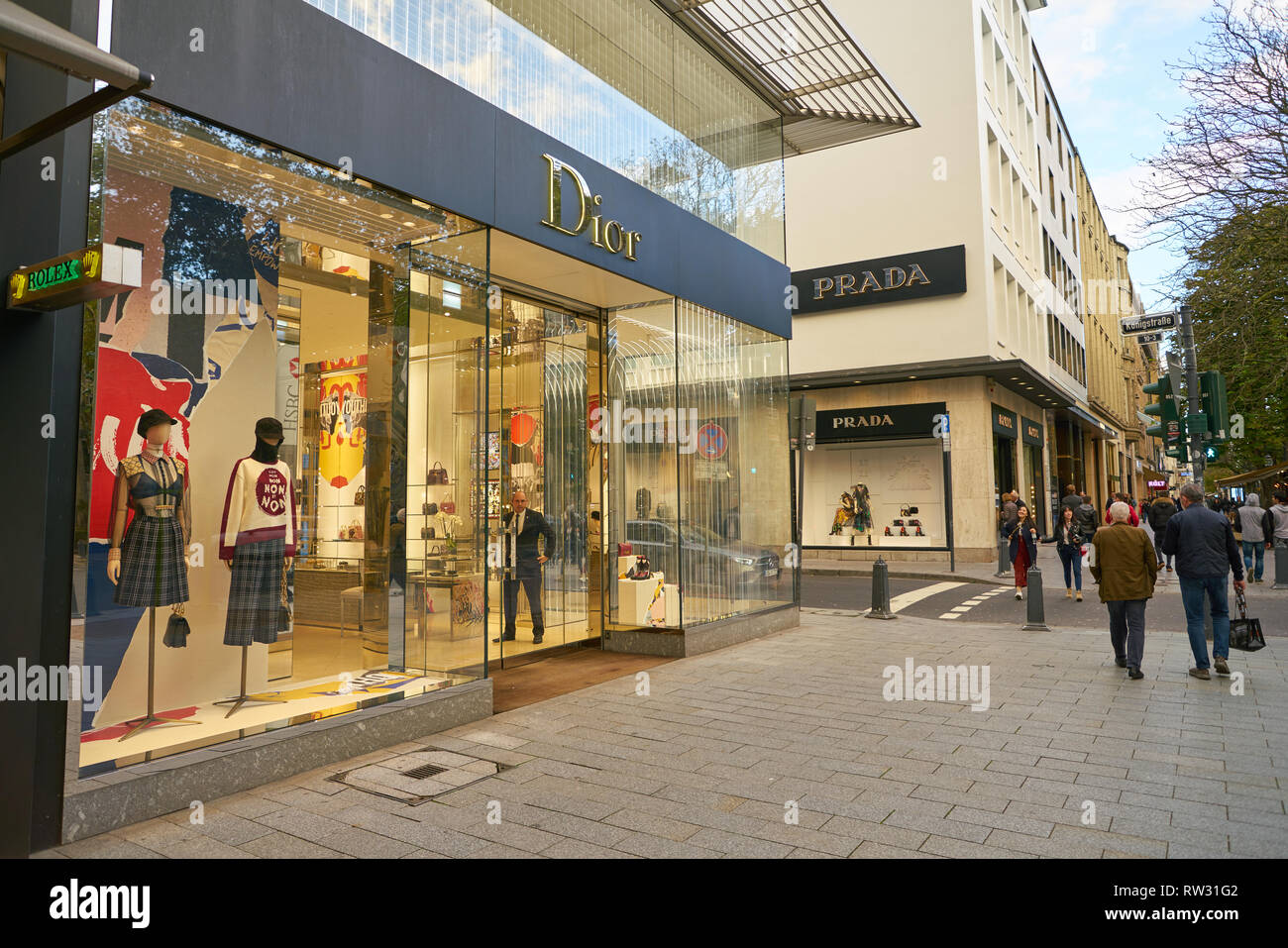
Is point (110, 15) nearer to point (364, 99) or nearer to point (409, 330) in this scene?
point (364, 99)

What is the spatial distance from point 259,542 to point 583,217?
13.6 feet

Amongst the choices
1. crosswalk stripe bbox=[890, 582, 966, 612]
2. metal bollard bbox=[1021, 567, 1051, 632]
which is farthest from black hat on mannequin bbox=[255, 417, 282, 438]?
crosswalk stripe bbox=[890, 582, 966, 612]

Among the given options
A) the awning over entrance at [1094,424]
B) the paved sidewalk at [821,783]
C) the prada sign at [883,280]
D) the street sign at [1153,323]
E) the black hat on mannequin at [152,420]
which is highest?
the prada sign at [883,280]

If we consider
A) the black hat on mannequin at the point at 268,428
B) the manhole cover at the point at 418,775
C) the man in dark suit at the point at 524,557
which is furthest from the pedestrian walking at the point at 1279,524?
the black hat on mannequin at the point at 268,428

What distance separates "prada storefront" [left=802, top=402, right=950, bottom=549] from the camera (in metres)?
23.7

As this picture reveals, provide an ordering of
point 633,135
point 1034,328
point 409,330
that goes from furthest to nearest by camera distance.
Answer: point 1034,328, point 633,135, point 409,330

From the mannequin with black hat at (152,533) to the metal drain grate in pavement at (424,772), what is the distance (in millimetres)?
1447

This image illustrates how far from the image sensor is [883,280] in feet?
78.7

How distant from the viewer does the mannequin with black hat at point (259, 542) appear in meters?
5.85

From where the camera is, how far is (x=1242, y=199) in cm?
1018

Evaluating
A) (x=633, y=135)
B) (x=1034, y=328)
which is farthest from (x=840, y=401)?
(x=633, y=135)

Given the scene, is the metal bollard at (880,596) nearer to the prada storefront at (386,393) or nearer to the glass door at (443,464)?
the prada storefront at (386,393)
